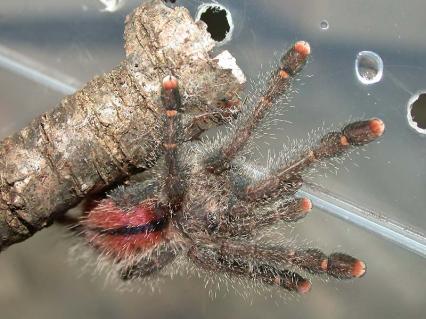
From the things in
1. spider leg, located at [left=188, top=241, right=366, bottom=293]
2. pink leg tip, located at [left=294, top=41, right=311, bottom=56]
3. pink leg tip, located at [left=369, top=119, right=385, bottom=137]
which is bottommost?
spider leg, located at [left=188, top=241, right=366, bottom=293]

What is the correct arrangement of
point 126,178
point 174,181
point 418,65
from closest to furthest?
point 174,181 → point 126,178 → point 418,65

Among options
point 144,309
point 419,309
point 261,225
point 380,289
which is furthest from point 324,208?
point 144,309

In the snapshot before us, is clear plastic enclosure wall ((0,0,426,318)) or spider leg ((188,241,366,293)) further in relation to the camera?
clear plastic enclosure wall ((0,0,426,318))

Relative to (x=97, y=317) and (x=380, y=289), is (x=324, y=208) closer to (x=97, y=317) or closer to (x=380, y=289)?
(x=380, y=289)

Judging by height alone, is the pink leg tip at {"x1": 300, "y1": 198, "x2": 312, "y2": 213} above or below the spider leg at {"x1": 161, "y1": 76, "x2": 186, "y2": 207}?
below

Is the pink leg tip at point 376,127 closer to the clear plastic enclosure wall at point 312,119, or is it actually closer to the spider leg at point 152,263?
the clear plastic enclosure wall at point 312,119

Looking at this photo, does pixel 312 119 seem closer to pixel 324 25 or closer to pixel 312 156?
pixel 324 25

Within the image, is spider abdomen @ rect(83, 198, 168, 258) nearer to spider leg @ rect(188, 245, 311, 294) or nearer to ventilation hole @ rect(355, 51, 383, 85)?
spider leg @ rect(188, 245, 311, 294)

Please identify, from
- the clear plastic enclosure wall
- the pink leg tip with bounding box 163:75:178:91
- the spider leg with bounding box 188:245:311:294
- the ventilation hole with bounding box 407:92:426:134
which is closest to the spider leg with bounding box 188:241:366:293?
the spider leg with bounding box 188:245:311:294

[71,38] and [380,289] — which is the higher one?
[71,38]
